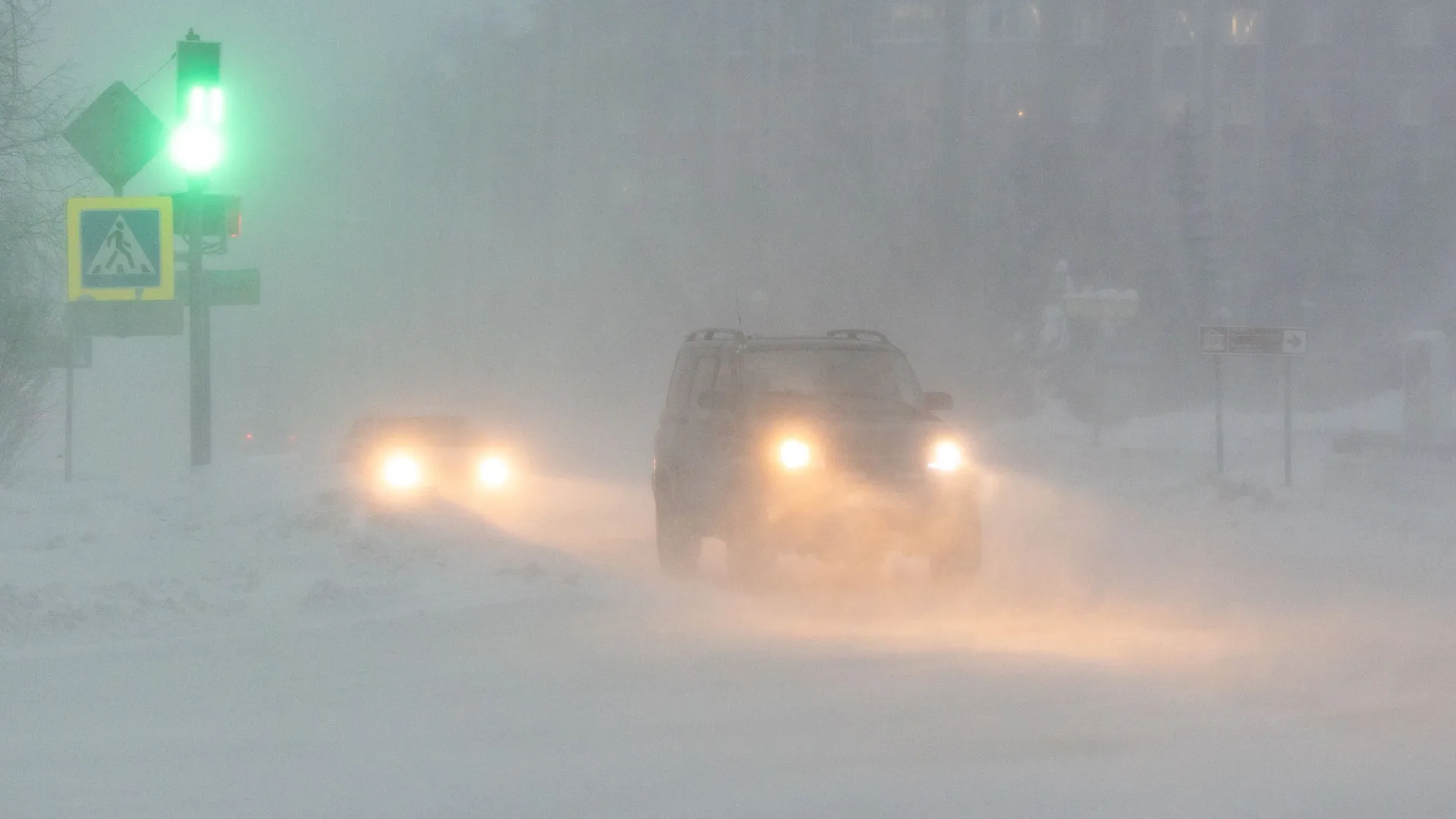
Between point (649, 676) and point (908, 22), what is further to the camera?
point (908, 22)

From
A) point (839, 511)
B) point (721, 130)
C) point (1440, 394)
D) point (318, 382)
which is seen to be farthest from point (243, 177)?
point (839, 511)

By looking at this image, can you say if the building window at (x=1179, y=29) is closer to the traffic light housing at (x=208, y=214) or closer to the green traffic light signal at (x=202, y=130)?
the traffic light housing at (x=208, y=214)

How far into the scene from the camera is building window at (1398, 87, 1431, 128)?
7056 cm

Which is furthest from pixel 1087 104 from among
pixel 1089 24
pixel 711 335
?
pixel 711 335

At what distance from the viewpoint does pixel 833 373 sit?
13008 mm

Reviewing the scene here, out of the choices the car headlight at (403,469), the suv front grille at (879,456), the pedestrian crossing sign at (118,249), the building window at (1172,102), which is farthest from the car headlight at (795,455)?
the building window at (1172,102)

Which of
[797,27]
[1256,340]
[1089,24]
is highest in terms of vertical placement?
[797,27]

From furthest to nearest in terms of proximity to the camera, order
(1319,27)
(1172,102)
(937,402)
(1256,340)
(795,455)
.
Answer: (1172,102) → (1319,27) → (1256,340) → (937,402) → (795,455)

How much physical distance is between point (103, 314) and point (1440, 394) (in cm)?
2199

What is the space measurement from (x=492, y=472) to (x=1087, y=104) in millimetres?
58997

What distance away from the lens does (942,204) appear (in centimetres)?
6344

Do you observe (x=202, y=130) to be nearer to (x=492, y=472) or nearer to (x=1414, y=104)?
(x=492, y=472)

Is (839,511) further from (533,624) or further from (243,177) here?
(243,177)

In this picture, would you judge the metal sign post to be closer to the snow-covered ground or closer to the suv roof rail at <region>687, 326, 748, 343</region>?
the snow-covered ground
